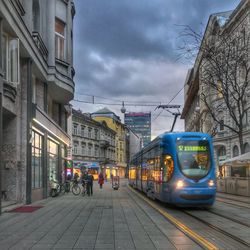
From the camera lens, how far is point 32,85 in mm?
25219

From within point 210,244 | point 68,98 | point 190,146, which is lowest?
point 210,244

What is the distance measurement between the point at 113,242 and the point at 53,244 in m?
1.28

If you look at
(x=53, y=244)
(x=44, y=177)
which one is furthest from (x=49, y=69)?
(x=53, y=244)

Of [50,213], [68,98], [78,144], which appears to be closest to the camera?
[50,213]

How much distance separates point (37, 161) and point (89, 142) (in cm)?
6442

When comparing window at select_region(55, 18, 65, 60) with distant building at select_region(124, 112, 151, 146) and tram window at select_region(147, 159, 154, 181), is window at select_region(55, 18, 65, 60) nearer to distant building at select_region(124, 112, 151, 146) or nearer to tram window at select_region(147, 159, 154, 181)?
tram window at select_region(147, 159, 154, 181)

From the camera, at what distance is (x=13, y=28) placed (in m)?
18.7

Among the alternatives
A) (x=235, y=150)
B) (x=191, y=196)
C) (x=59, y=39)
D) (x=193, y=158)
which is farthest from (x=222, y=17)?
(x=191, y=196)

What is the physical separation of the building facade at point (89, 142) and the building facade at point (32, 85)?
48.6m

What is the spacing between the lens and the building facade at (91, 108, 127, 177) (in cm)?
11525

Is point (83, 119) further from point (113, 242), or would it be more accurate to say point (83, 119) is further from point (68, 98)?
point (113, 242)

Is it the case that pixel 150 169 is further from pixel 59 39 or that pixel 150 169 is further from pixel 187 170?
pixel 59 39

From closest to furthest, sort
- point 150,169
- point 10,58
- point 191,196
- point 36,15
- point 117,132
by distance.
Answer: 1. point 191,196
2. point 10,58
3. point 150,169
4. point 36,15
5. point 117,132

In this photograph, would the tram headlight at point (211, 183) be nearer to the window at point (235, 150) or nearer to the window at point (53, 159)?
the window at point (53, 159)
